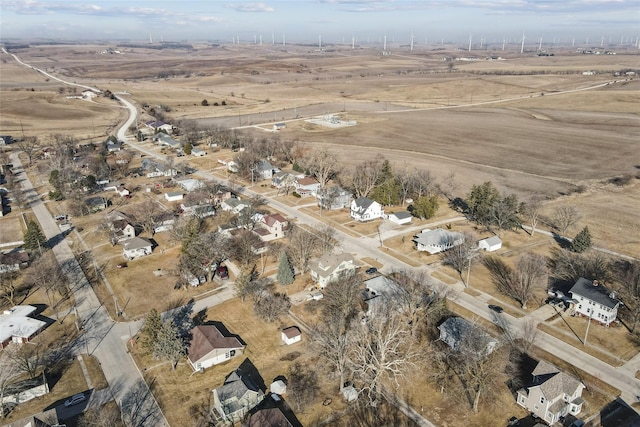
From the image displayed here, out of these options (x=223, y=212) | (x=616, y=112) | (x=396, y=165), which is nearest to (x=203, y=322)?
(x=223, y=212)

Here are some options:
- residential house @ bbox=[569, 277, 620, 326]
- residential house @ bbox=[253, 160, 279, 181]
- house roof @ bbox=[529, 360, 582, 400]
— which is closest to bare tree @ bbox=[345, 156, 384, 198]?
residential house @ bbox=[253, 160, 279, 181]

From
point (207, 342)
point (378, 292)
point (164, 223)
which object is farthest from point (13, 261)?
point (378, 292)

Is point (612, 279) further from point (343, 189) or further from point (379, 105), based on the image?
point (379, 105)

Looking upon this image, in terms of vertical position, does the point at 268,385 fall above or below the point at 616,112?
below

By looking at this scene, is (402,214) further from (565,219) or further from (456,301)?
(456,301)

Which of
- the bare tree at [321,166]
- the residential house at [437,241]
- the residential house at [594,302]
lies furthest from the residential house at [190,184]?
the residential house at [594,302]

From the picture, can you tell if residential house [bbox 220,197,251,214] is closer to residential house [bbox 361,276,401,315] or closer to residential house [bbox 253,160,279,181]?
residential house [bbox 253,160,279,181]
